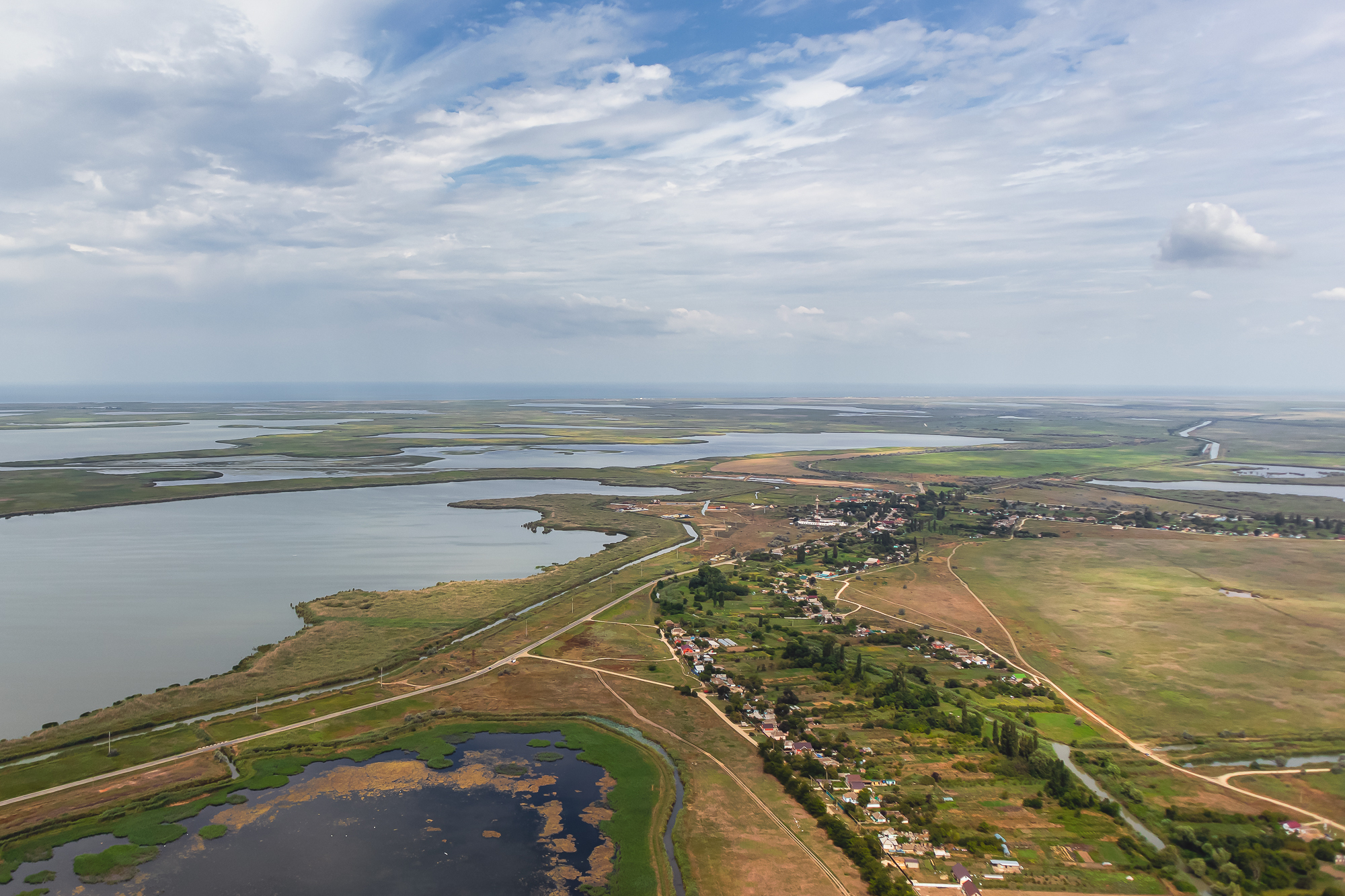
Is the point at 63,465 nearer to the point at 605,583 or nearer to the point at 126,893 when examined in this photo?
the point at 605,583

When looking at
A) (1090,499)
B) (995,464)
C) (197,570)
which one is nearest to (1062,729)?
(197,570)

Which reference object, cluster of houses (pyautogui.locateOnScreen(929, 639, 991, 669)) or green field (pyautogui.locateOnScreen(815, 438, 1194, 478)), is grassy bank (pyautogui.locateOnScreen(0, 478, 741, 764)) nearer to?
cluster of houses (pyautogui.locateOnScreen(929, 639, 991, 669))

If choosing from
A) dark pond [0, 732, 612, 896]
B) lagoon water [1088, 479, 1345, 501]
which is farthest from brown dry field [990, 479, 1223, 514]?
dark pond [0, 732, 612, 896]

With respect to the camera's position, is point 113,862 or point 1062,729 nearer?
point 113,862

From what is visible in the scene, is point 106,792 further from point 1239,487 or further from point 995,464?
point 1239,487

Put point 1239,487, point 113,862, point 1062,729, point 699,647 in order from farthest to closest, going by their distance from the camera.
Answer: point 1239,487 → point 699,647 → point 1062,729 → point 113,862

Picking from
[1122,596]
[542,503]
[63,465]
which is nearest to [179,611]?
[542,503]

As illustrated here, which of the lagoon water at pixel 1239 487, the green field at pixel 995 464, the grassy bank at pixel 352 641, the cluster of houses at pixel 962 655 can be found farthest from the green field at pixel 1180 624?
the green field at pixel 995 464
